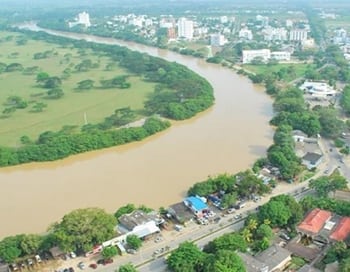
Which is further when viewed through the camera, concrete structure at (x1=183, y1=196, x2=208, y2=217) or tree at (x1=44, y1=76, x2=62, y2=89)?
tree at (x1=44, y1=76, x2=62, y2=89)

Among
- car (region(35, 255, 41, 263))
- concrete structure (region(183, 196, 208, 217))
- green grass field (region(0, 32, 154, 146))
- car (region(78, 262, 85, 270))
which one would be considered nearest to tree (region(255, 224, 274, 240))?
concrete structure (region(183, 196, 208, 217))

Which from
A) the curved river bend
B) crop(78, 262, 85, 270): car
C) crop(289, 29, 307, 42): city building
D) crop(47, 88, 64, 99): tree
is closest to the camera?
crop(78, 262, 85, 270): car

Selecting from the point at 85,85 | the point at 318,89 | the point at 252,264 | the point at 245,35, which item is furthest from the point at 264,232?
the point at 245,35

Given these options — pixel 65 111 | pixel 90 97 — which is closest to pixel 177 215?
pixel 65 111

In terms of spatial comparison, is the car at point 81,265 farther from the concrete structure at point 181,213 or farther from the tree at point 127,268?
the concrete structure at point 181,213

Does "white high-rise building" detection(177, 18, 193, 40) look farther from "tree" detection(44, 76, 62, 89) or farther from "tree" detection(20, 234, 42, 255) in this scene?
"tree" detection(20, 234, 42, 255)

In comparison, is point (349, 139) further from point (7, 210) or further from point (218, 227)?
point (7, 210)

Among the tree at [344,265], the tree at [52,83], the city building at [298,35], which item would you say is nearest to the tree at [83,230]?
the tree at [344,265]
